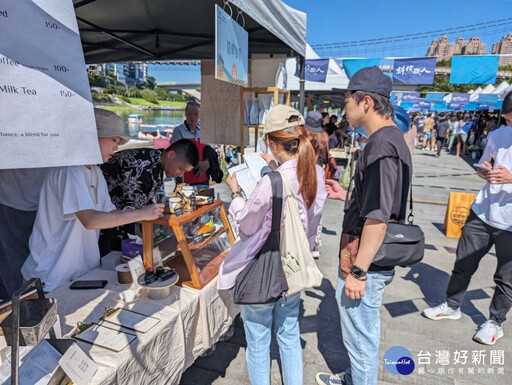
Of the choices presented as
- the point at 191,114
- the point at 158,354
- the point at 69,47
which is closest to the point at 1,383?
the point at 158,354

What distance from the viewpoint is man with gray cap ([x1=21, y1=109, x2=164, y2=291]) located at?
1619 mm

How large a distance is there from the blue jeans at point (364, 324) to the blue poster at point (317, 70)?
10333 millimetres

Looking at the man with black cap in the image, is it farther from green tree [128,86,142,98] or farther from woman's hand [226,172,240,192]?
green tree [128,86,142,98]

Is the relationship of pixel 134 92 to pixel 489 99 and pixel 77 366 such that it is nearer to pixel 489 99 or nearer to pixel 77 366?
pixel 489 99

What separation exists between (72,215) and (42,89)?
2.56 ft

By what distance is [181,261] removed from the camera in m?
2.16

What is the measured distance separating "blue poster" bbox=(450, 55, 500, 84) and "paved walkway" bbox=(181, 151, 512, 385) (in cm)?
814

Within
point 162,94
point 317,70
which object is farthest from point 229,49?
point 162,94

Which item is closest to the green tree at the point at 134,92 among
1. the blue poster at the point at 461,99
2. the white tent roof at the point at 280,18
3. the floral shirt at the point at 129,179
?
the blue poster at the point at 461,99

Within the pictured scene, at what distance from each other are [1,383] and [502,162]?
10.4ft

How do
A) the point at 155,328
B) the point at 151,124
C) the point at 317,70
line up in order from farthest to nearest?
the point at 151,124
the point at 317,70
the point at 155,328

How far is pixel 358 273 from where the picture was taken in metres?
1.65

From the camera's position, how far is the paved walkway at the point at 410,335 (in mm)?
2295

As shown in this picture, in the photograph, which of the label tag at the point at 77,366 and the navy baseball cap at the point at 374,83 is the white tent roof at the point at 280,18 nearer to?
the navy baseball cap at the point at 374,83
